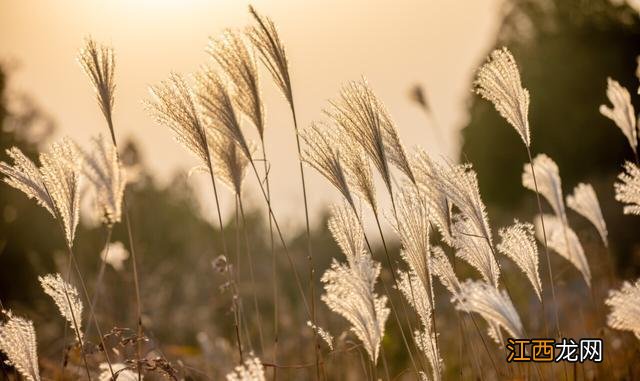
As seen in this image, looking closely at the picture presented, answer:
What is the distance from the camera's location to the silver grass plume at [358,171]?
2.48 meters

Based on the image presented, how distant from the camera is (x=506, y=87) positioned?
8.78 feet

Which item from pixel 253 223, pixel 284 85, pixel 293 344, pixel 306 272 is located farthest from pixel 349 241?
pixel 253 223

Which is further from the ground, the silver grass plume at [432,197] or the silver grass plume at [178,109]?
the silver grass plume at [178,109]

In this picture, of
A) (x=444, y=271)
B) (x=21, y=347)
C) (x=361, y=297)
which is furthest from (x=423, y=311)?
(x=21, y=347)

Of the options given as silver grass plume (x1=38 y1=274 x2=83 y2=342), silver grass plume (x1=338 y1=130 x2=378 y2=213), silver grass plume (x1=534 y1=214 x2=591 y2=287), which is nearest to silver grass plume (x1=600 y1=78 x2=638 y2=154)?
silver grass plume (x1=534 y1=214 x2=591 y2=287)

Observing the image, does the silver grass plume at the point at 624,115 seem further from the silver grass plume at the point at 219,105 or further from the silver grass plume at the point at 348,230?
the silver grass plume at the point at 219,105

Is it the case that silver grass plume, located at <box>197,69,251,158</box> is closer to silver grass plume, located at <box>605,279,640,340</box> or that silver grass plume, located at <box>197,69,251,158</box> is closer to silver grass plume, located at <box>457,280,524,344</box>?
silver grass plume, located at <box>457,280,524,344</box>

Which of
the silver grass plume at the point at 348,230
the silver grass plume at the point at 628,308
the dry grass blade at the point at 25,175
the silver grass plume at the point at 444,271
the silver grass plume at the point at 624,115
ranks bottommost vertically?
the silver grass plume at the point at 628,308

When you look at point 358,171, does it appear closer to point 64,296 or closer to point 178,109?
point 178,109

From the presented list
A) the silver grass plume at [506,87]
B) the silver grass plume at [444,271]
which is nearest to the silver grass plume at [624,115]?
the silver grass plume at [506,87]

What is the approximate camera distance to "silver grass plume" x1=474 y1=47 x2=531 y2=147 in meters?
2.66

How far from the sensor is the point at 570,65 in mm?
23750

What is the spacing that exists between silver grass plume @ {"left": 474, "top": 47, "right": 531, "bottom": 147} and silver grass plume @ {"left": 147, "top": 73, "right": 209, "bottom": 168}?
3.15 ft

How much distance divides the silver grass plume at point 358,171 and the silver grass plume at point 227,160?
49 centimetres
